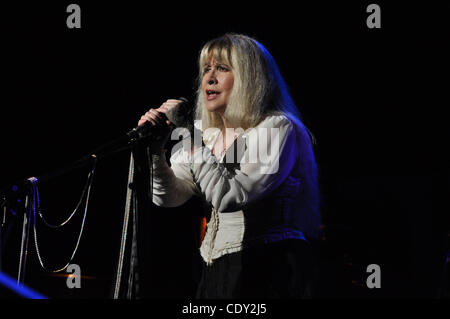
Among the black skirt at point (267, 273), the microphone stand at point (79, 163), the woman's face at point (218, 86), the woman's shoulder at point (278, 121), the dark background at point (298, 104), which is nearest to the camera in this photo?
the microphone stand at point (79, 163)

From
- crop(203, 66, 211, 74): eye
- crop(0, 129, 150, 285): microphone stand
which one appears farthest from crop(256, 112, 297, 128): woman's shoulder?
crop(0, 129, 150, 285): microphone stand

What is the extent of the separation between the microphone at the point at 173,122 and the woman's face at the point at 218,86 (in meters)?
0.25

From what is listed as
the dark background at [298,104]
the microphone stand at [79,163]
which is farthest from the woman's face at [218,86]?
the dark background at [298,104]

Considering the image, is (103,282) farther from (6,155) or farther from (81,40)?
(81,40)

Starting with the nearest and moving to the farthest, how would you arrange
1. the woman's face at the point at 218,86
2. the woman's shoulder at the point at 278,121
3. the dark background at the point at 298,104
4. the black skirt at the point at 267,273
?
the black skirt at the point at 267,273, the woman's shoulder at the point at 278,121, the woman's face at the point at 218,86, the dark background at the point at 298,104

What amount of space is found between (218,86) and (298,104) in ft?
4.44

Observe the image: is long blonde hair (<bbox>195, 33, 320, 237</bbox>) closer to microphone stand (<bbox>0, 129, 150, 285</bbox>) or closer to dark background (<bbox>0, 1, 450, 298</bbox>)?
microphone stand (<bbox>0, 129, 150, 285</bbox>)

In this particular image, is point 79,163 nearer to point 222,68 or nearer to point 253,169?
point 253,169

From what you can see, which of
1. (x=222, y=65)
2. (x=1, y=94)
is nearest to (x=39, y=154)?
(x=1, y=94)

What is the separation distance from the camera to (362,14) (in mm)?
2689

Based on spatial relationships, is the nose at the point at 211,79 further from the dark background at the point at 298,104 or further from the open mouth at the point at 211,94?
the dark background at the point at 298,104

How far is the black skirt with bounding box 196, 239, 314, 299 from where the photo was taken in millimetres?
1379

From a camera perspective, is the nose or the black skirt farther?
the nose

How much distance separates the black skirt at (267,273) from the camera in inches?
54.3
